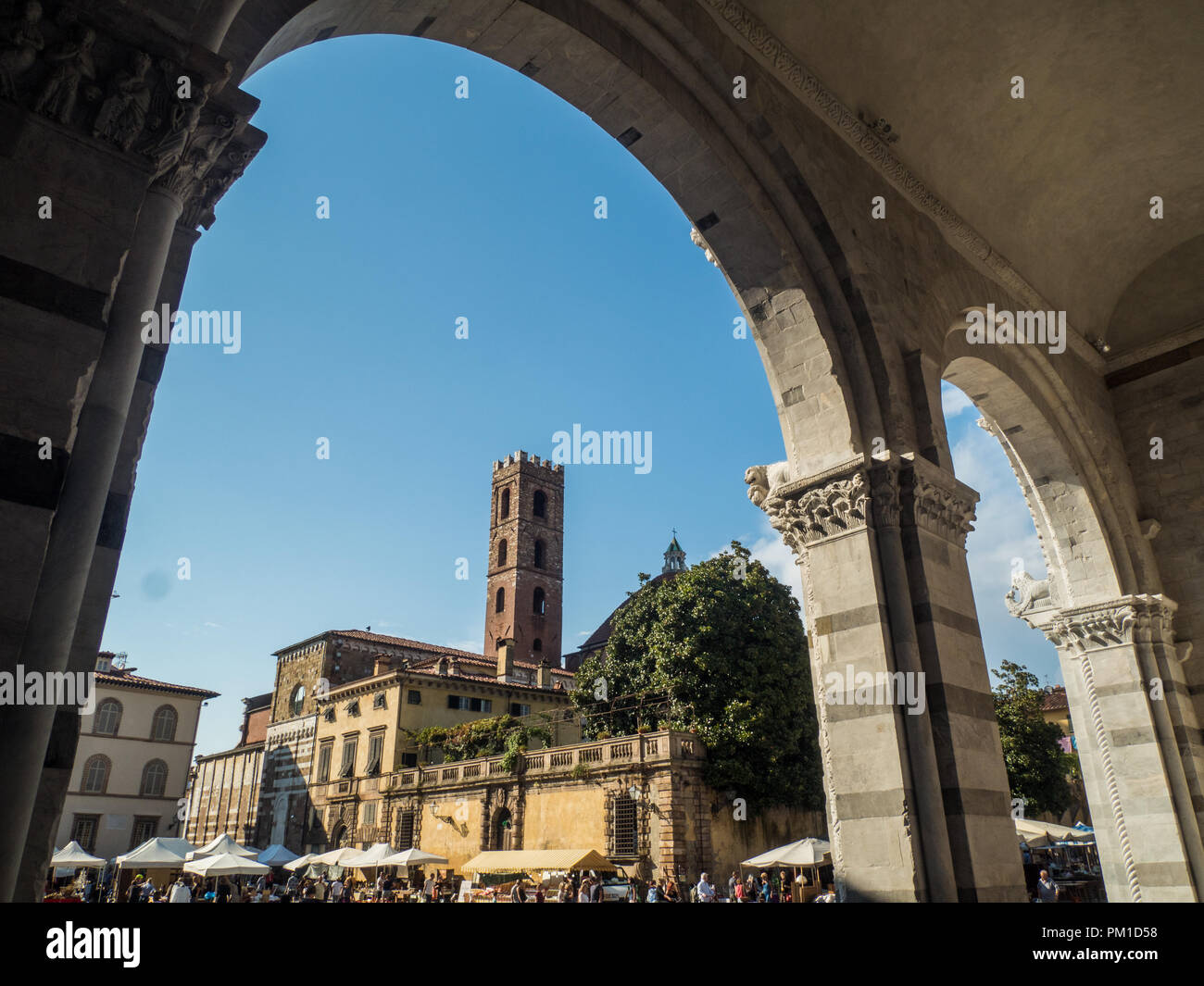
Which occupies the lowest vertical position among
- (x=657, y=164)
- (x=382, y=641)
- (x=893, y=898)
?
(x=893, y=898)

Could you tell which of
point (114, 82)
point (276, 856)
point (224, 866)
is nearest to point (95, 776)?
point (276, 856)

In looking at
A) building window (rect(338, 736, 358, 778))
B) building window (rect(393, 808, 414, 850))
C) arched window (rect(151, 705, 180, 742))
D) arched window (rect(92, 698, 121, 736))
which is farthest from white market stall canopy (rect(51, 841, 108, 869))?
arched window (rect(151, 705, 180, 742))

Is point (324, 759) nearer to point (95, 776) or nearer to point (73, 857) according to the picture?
point (95, 776)

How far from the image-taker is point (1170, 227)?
10391 millimetres

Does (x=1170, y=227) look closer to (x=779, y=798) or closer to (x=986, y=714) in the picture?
(x=986, y=714)

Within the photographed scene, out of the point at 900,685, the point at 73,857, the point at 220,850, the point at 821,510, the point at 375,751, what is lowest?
the point at 73,857

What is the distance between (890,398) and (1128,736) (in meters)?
5.80

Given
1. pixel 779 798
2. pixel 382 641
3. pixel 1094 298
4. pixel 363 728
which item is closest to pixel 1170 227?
pixel 1094 298

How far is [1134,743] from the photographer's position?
9047 mm

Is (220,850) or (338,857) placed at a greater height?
(220,850)

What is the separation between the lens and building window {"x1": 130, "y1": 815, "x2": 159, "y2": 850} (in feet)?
106

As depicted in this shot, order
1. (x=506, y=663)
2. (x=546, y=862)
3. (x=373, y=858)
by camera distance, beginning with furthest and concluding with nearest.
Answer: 1. (x=506, y=663)
2. (x=373, y=858)
3. (x=546, y=862)

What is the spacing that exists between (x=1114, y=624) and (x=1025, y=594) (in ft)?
5.14

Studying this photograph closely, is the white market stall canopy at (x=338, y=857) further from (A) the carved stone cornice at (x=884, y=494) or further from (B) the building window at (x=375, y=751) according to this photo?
(A) the carved stone cornice at (x=884, y=494)
